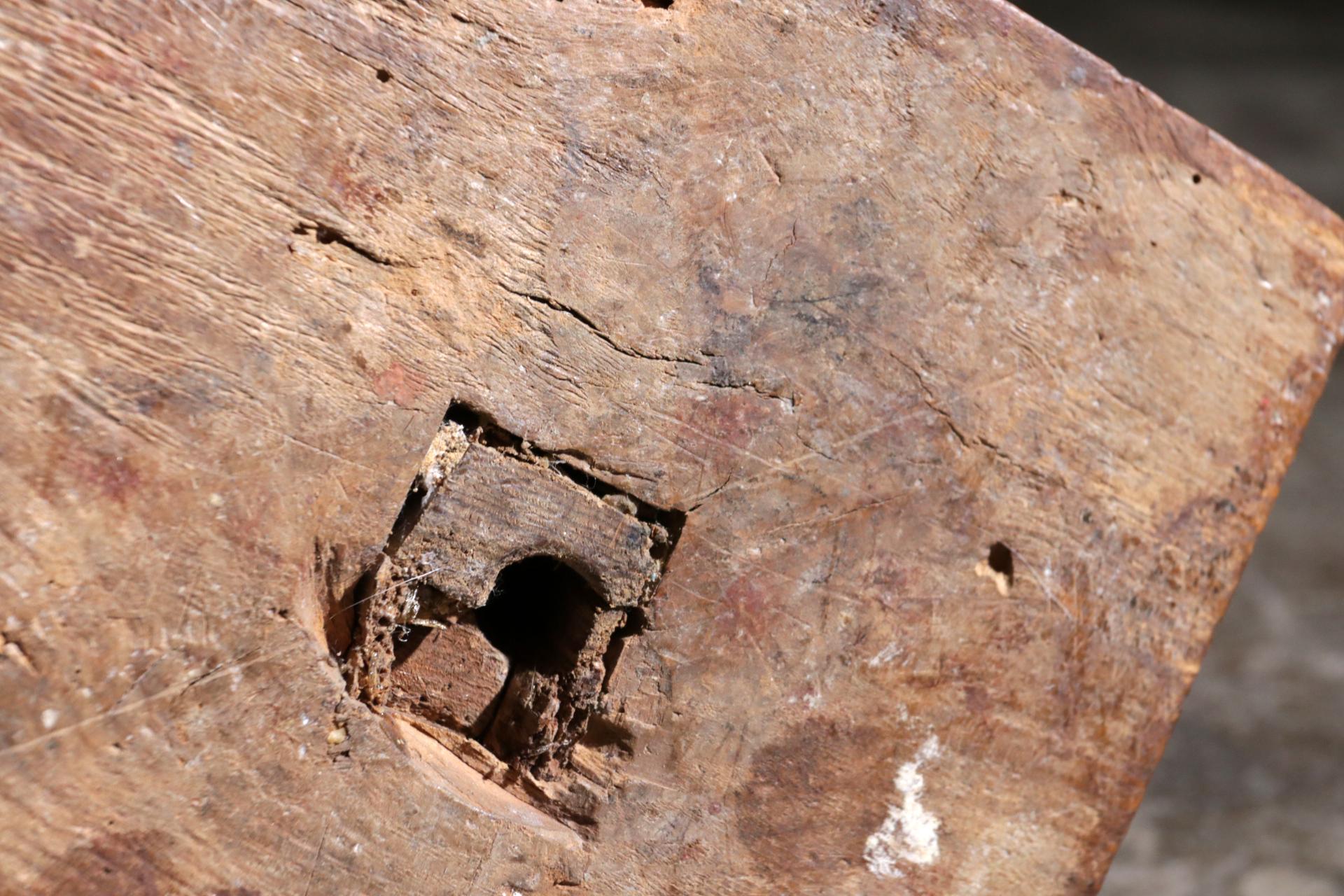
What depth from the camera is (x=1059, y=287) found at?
178 cm

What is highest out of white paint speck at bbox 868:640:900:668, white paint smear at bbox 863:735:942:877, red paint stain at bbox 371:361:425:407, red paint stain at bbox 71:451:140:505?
red paint stain at bbox 371:361:425:407

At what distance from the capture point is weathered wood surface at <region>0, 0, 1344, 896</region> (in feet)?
4.00

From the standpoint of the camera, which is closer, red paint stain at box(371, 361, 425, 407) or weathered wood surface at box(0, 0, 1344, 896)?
weathered wood surface at box(0, 0, 1344, 896)

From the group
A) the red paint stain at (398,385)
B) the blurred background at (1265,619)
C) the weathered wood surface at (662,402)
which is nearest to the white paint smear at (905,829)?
the weathered wood surface at (662,402)

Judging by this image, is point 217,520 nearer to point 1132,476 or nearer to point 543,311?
point 543,311

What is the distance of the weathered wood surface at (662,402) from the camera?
122 centimetres

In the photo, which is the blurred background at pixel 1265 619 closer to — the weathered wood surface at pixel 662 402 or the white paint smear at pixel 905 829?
the weathered wood surface at pixel 662 402

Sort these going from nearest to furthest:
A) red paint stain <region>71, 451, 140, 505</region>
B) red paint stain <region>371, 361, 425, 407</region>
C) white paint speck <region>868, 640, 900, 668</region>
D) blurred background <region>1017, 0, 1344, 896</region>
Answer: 1. red paint stain <region>71, 451, 140, 505</region>
2. red paint stain <region>371, 361, 425, 407</region>
3. white paint speck <region>868, 640, 900, 668</region>
4. blurred background <region>1017, 0, 1344, 896</region>

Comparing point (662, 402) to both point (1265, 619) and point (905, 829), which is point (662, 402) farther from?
point (1265, 619)

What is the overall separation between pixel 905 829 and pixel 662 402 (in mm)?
884

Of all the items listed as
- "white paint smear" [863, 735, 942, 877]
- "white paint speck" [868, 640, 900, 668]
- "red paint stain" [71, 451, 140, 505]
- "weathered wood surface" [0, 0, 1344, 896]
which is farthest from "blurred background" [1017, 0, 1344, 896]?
"red paint stain" [71, 451, 140, 505]

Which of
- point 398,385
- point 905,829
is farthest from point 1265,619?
point 398,385

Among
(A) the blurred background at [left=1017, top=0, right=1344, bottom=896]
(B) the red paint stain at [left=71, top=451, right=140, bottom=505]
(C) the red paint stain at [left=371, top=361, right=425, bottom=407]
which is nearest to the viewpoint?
(B) the red paint stain at [left=71, top=451, right=140, bottom=505]

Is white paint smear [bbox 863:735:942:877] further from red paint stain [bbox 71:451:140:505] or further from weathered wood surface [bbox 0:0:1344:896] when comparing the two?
red paint stain [bbox 71:451:140:505]
